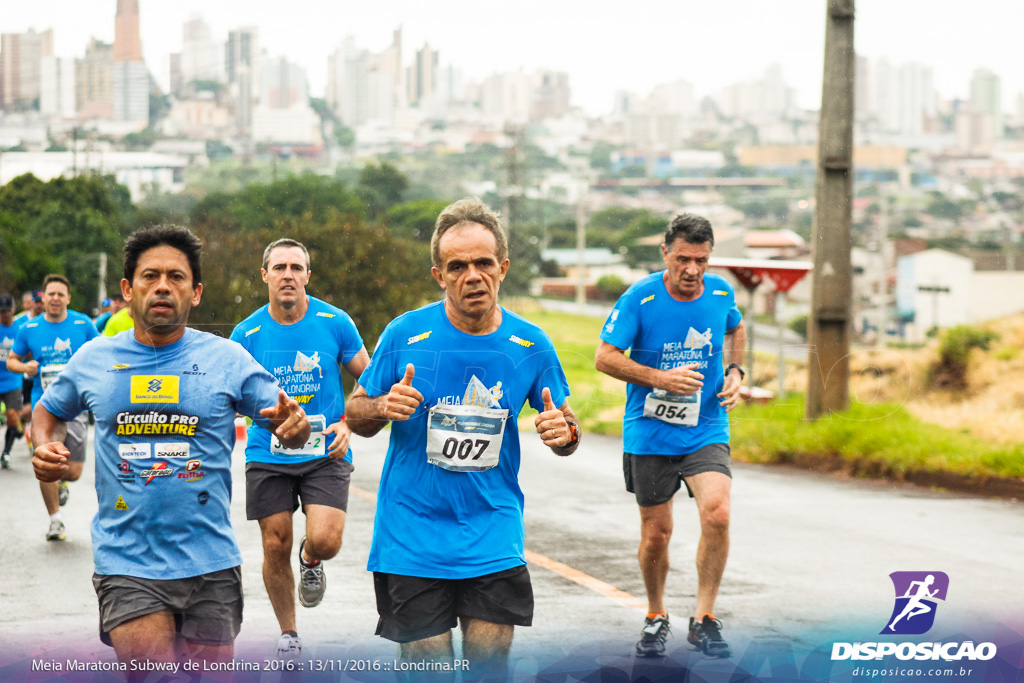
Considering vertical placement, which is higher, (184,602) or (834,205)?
(834,205)

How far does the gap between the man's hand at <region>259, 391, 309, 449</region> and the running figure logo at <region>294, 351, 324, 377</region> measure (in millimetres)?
2155

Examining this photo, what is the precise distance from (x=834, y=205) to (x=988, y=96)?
9220 mm

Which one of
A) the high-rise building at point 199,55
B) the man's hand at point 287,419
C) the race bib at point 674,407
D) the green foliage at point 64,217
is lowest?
the race bib at point 674,407

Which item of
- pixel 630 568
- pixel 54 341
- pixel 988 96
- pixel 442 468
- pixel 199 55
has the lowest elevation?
→ pixel 630 568

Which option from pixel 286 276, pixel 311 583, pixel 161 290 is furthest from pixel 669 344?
pixel 161 290

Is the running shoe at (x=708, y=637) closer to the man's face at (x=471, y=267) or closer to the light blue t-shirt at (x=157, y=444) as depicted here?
the man's face at (x=471, y=267)

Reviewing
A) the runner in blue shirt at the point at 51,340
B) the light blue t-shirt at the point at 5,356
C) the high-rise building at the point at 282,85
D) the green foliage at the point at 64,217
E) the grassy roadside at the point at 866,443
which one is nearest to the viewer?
the green foliage at the point at 64,217

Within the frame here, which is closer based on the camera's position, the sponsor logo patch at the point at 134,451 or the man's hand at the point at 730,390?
the sponsor logo patch at the point at 134,451

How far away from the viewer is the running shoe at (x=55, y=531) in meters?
8.45

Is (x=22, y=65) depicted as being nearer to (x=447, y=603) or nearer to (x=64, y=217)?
(x=64, y=217)

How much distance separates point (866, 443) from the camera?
1200 cm

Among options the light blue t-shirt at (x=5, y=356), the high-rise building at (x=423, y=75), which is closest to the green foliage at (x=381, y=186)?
the high-rise building at (x=423, y=75)

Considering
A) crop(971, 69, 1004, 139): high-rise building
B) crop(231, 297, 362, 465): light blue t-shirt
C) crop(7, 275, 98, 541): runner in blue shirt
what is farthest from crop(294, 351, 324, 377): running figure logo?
crop(971, 69, 1004, 139): high-rise building

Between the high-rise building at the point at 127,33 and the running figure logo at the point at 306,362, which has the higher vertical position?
the high-rise building at the point at 127,33
